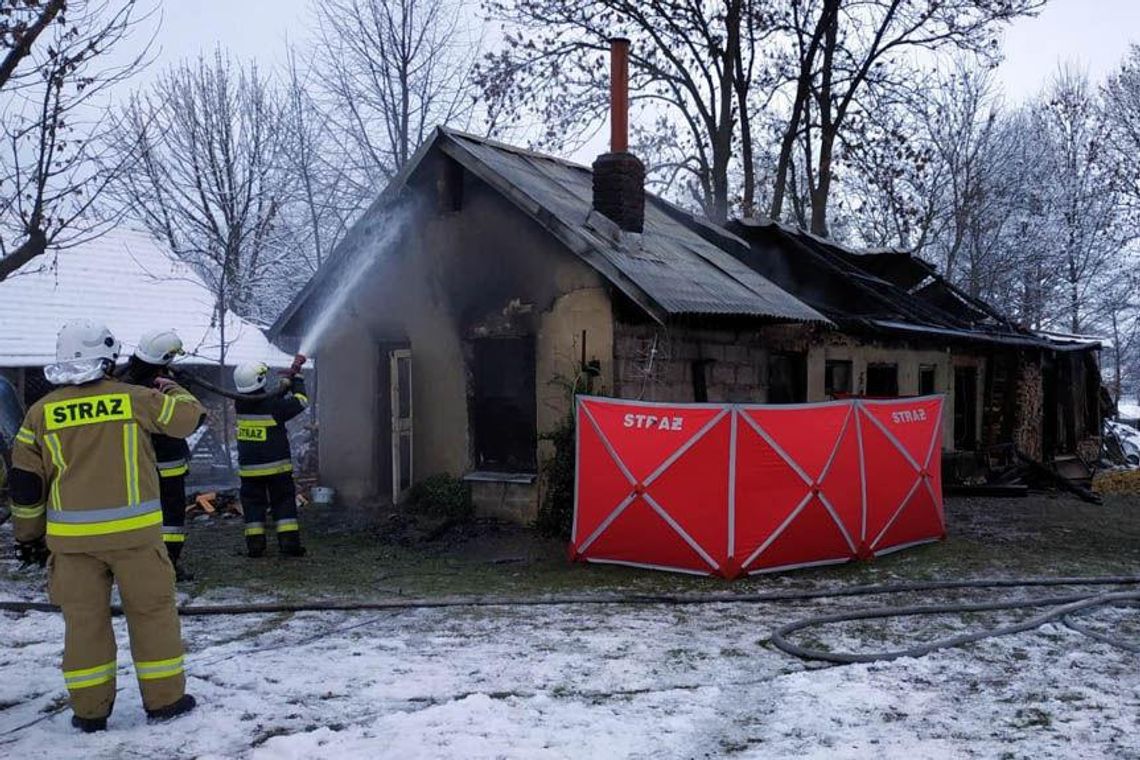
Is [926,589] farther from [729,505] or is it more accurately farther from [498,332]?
[498,332]

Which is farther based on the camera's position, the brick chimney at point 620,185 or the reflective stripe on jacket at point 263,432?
the brick chimney at point 620,185

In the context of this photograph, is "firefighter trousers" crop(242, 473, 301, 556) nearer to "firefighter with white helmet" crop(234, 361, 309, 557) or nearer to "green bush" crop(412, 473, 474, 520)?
"firefighter with white helmet" crop(234, 361, 309, 557)

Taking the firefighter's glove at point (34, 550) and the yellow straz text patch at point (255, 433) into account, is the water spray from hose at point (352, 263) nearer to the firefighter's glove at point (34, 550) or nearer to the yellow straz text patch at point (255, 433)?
the yellow straz text patch at point (255, 433)

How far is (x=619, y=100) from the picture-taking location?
12.1m

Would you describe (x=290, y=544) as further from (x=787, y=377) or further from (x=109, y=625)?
(x=787, y=377)

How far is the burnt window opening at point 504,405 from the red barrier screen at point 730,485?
77.0 inches

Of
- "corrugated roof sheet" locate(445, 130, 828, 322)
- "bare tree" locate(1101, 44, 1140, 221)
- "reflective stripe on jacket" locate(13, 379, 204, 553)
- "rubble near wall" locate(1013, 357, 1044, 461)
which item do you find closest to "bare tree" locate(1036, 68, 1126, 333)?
"bare tree" locate(1101, 44, 1140, 221)

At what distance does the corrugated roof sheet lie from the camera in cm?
998

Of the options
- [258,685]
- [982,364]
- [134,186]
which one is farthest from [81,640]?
[134,186]

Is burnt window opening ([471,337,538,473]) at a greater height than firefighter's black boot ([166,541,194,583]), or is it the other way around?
burnt window opening ([471,337,538,473])

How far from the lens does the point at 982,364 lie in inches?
734

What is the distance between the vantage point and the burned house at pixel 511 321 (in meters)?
10.3

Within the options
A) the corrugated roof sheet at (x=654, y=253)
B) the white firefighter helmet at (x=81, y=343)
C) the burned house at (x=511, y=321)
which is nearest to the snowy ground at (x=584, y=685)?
the white firefighter helmet at (x=81, y=343)

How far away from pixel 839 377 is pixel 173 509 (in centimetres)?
992
